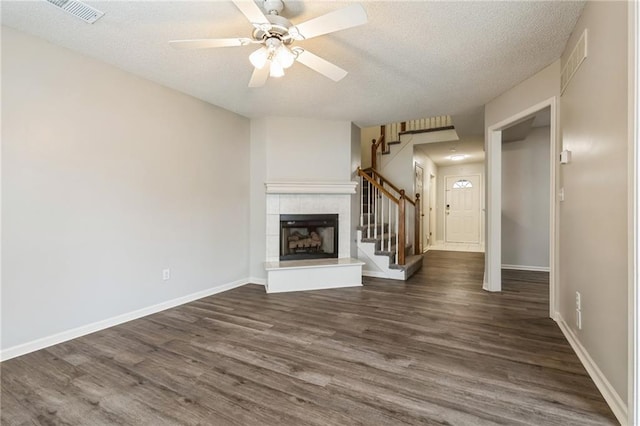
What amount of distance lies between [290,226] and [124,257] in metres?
2.10

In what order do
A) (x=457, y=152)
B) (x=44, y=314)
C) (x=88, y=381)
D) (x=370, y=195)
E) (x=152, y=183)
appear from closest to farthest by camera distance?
(x=88, y=381)
(x=44, y=314)
(x=152, y=183)
(x=370, y=195)
(x=457, y=152)

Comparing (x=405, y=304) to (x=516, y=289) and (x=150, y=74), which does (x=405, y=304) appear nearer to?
(x=516, y=289)

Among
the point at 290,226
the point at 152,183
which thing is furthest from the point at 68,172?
the point at 290,226

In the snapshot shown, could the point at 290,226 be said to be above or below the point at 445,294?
above

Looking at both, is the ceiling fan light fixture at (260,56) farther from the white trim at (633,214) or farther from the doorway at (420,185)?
the doorway at (420,185)

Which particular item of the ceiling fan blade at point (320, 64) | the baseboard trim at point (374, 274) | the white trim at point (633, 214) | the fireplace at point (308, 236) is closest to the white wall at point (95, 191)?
the fireplace at point (308, 236)

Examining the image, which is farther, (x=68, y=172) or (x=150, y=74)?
(x=150, y=74)

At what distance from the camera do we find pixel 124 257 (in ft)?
9.32

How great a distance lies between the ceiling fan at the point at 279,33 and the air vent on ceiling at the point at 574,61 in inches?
61.2

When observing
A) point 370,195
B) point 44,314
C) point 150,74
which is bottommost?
point 44,314

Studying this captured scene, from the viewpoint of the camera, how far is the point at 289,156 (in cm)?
429

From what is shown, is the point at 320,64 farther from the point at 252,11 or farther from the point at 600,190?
the point at 600,190

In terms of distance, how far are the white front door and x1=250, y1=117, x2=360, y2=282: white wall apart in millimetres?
5785

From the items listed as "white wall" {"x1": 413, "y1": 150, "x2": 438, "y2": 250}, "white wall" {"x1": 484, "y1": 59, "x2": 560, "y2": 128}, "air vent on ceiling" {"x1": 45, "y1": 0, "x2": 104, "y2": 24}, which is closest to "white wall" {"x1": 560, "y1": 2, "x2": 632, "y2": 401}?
"white wall" {"x1": 484, "y1": 59, "x2": 560, "y2": 128}
